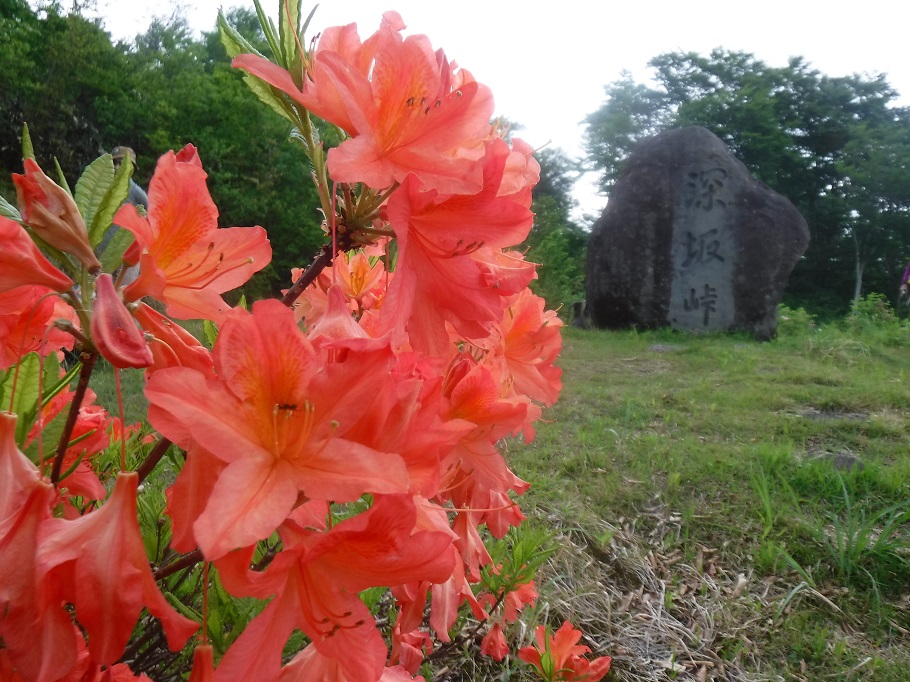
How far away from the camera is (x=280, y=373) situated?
405 mm

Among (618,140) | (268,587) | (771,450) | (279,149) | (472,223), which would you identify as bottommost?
(771,450)

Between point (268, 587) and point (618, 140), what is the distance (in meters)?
17.9

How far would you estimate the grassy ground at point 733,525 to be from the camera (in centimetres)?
175

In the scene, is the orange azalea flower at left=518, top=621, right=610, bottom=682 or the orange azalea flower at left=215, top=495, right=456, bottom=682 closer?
the orange azalea flower at left=215, top=495, right=456, bottom=682

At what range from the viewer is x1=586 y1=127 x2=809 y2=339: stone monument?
7.06 metres

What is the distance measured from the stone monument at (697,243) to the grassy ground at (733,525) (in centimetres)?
283

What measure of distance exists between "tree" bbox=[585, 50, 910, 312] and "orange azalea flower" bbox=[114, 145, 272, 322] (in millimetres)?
16169

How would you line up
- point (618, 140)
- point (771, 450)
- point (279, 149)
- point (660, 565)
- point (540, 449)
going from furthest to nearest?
point (618, 140)
point (279, 149)
point (540, 449)
point (771, 450)
point (660, 565)

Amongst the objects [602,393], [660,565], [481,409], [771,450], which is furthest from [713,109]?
[481,409]

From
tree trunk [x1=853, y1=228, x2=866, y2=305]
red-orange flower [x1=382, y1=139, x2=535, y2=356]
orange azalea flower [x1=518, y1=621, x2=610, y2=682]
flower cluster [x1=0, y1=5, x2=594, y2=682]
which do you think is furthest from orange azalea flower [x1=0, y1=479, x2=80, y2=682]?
tree trunk [x1=853, y1=228, x2=866, y2=305]

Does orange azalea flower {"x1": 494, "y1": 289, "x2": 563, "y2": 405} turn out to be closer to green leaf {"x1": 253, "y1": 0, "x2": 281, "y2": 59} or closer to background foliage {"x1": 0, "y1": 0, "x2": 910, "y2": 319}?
green leaf {"x1": 253, "y1": 0, "x2": 281, "y2": 59}

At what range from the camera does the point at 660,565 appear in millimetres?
2145

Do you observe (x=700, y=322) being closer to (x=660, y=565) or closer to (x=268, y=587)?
(x=660, y=565)

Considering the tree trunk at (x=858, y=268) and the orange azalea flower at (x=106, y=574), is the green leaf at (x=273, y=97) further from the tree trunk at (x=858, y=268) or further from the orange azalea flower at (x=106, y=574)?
the tree trunk at (x=858, y=268)
